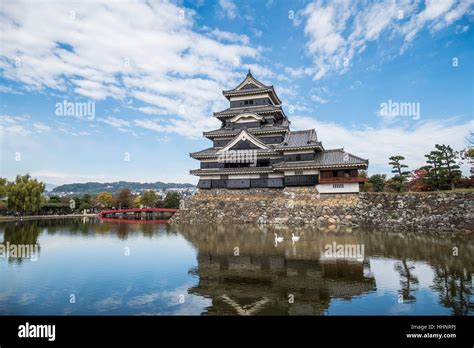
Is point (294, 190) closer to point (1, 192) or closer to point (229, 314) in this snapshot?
point (229, 314)

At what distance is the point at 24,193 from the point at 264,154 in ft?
109

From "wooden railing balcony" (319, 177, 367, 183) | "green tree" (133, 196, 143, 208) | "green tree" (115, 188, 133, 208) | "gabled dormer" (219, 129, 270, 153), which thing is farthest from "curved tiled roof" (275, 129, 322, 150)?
"green tree" (115, 188, 133, 208)

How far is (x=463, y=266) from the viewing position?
10.5 m

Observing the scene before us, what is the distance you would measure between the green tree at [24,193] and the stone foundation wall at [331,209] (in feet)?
78.9

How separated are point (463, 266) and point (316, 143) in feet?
61.3

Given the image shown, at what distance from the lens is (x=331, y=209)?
83.0 ft

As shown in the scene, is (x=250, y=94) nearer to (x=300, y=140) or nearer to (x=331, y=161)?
(x=300, y=140)

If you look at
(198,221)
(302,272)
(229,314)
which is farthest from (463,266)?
(198,221)

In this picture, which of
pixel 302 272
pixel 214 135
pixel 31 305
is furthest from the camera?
pixel 214 135

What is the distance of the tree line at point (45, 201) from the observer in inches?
1593

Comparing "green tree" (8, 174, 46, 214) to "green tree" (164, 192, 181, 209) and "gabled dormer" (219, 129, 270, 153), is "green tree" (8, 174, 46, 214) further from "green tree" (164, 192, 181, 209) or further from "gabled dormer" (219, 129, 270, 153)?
"gabled dormer" (219, 129, 270, 153)

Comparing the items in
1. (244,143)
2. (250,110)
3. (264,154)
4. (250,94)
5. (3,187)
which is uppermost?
(250,94)

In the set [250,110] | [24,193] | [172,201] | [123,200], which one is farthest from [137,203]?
[250,110]

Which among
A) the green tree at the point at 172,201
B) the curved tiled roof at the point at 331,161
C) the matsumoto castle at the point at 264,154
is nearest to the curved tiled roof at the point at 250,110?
the matsumoto castle at the point at 264,154
